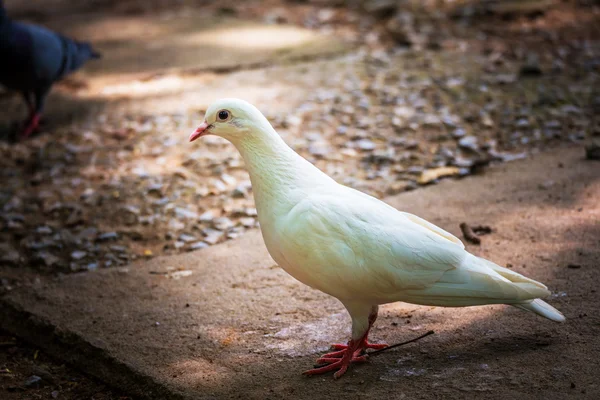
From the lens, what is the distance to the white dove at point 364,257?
8.64 feet

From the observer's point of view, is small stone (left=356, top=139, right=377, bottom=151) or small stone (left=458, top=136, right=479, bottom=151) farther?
small stone (left=356, top=139, right=377, bottom=151)

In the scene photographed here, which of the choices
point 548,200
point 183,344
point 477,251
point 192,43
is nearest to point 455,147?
point 548,200

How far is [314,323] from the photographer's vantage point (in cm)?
324

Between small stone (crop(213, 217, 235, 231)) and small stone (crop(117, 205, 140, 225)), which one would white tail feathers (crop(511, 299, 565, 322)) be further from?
small stone (crop(117, 205, 140, 225))

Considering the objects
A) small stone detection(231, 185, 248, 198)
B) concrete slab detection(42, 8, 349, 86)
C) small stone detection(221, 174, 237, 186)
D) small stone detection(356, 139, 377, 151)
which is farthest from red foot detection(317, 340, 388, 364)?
concrete slab detection(42, 8, 349, 86)

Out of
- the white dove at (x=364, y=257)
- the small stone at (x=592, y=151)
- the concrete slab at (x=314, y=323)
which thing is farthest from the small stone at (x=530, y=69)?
the white dove at (x=364, y=257)

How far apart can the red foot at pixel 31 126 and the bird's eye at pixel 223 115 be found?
3460 mm

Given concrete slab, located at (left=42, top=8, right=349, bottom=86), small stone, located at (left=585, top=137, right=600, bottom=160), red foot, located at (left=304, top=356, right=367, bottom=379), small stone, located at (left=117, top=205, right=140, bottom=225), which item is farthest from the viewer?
concrete slab, located at (left=42, top=8, right=349, bottom=86)

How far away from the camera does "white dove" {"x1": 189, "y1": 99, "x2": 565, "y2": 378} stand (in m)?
2.63

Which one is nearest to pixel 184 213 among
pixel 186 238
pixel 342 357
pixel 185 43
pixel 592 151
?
pixel 186 238

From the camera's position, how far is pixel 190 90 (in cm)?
636

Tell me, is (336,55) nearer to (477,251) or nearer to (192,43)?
(192,43)

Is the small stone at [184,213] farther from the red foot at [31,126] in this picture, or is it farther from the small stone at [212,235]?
the red foot at [31,126]

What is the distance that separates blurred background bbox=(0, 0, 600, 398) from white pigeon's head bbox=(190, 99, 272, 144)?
51.3 inches
